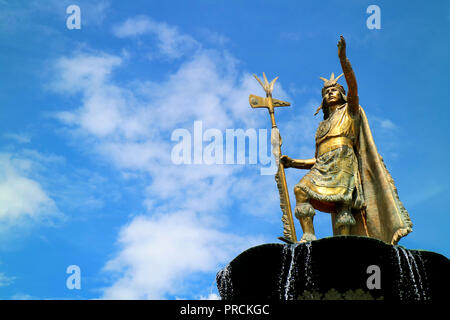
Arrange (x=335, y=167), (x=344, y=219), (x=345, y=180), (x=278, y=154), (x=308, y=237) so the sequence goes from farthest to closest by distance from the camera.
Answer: (x=278, y=154)
(x=335, y=167)
(x=345, y=180)
(x=344, y=219)
(x=308, y=237)

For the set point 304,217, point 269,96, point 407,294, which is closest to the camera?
point 407,294

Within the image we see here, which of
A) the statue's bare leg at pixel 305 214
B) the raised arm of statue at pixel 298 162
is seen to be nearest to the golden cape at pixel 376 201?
the statue's bare leg at pixel 305 214

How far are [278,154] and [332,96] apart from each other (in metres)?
1.77

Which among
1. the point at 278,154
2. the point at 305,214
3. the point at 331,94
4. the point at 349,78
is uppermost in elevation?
the point at 331,94

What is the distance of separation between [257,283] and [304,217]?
1.81 metres

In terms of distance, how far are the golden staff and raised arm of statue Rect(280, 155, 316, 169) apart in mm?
122

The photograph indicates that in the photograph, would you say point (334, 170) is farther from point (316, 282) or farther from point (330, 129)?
point (316, 282)

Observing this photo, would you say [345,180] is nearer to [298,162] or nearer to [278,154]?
[298,162]

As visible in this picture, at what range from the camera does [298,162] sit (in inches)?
519

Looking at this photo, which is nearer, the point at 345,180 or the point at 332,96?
the point at 345,180

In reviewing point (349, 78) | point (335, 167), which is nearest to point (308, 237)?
point (335, 167)

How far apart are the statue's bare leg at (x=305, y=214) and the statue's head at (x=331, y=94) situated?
8.03ft

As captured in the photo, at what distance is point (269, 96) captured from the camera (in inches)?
556
